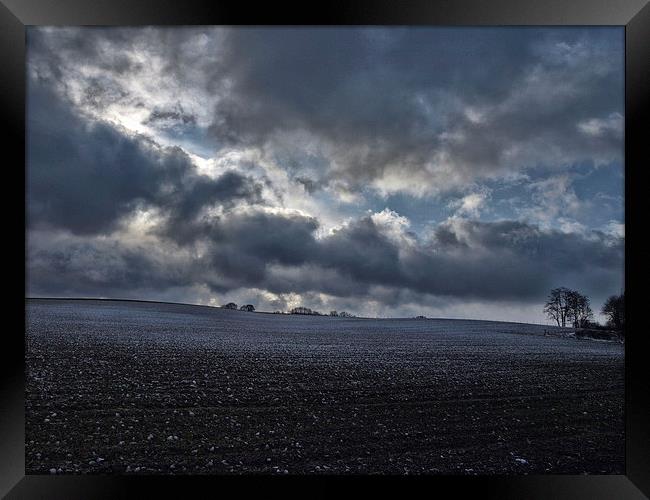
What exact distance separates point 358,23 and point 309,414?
273 inches

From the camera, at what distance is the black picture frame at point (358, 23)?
18.0 feet

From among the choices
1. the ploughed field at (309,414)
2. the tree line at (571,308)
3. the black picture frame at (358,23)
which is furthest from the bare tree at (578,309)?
the black picture frame at (358,23)

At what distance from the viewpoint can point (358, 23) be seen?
5570 millimetres

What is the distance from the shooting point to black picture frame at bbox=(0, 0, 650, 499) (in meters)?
5.48

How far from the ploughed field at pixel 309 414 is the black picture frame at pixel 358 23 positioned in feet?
2.82

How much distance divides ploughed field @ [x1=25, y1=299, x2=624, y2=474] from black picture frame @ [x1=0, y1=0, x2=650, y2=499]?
86 centimetres

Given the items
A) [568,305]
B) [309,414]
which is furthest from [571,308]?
[309,414]

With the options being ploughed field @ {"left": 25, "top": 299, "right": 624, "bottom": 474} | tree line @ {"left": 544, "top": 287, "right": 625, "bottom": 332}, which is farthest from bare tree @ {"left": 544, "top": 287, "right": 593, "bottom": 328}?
ploughed field @ {"left": 25, "top": 299, "right": 624, "bottom": 474}

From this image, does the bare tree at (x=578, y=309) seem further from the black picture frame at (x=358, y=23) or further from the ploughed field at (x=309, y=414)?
the black picture frame at (x=358, y=23)

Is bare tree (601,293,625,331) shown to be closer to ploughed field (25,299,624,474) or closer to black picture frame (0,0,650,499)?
ploughed field (25,299,624,474)

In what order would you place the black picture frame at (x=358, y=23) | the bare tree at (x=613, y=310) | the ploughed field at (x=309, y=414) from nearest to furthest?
the black picture frame at (x=358, y=23) → the ploughed field at (x=309, y=414) → the bare tree at (x=613, y=310)

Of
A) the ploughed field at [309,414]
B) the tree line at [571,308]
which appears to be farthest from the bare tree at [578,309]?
the ploughed field at [309,414]

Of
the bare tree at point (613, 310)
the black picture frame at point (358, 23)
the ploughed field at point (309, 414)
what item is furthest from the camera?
the bare tree at point (613, 310)

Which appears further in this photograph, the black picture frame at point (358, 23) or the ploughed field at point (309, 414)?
the ploughed field at point (309, 414)
